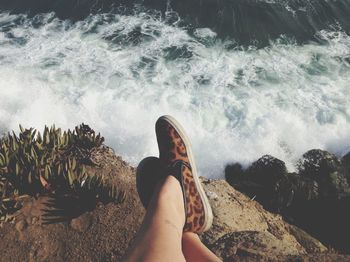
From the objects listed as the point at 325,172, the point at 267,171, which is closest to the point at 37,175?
the point at 267,171

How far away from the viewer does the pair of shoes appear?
3.47 meters

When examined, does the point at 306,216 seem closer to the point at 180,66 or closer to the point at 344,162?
the point at 344,162

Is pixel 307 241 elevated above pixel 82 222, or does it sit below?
below

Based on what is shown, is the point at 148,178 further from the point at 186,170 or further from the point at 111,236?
the point at 111,236

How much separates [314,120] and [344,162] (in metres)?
1.42

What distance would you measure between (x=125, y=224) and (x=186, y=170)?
3.49 ft

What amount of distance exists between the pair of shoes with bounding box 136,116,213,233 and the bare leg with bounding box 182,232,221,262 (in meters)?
0.17

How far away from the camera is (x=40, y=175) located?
173 inches

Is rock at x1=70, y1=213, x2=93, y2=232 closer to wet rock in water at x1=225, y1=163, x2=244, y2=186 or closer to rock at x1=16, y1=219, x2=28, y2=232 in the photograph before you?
rock at x1=16, y1=219, x2=28, y2=232

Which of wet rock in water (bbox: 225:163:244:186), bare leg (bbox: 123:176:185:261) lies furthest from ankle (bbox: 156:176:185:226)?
wet rock in water (bbox: 225:163:244:186)

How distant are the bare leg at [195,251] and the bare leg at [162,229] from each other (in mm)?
141

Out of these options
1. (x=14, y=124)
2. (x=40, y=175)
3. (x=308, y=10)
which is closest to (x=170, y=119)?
(x=40, y=175)

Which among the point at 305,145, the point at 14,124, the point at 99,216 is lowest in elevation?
the point at 14,124

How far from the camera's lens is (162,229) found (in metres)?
2.85
